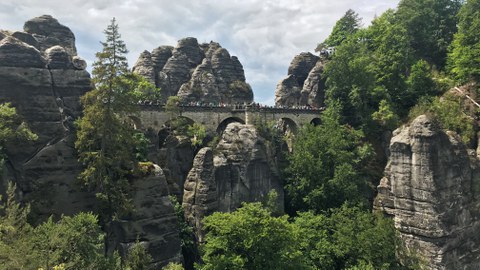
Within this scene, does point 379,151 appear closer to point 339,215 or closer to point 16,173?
point 339,215

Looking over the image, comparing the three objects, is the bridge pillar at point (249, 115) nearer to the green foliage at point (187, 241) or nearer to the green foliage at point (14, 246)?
the green foliage at point (187, 241)

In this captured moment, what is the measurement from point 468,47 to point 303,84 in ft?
89.4

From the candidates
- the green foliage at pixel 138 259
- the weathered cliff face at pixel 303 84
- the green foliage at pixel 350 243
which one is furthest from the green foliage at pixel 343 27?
the green foliage at pixel 138 259

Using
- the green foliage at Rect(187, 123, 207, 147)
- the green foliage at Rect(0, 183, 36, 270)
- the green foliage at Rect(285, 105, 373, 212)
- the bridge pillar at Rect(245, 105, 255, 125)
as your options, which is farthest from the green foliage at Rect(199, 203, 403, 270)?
the bridge pillar at Rect(245, 105, 255, 125)

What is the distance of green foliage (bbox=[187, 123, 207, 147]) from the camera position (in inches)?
1638

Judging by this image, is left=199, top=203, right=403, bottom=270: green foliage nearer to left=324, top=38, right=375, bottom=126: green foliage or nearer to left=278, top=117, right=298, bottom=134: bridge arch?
left=324, top=38, right=375, bottom=126: green foliage

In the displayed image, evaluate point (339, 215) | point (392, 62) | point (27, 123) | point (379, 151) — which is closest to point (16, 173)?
point (27, 123)

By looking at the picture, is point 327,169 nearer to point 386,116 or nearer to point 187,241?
point 386,116

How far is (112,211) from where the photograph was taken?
28.5 meters

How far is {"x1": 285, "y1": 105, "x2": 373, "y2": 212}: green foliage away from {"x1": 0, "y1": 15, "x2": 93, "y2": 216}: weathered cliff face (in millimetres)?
22427

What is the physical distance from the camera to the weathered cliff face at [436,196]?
32438 mm

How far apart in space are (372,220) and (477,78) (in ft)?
70.2

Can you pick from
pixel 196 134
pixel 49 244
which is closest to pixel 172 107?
pixel 196 134

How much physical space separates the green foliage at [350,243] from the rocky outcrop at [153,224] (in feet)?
36.2
